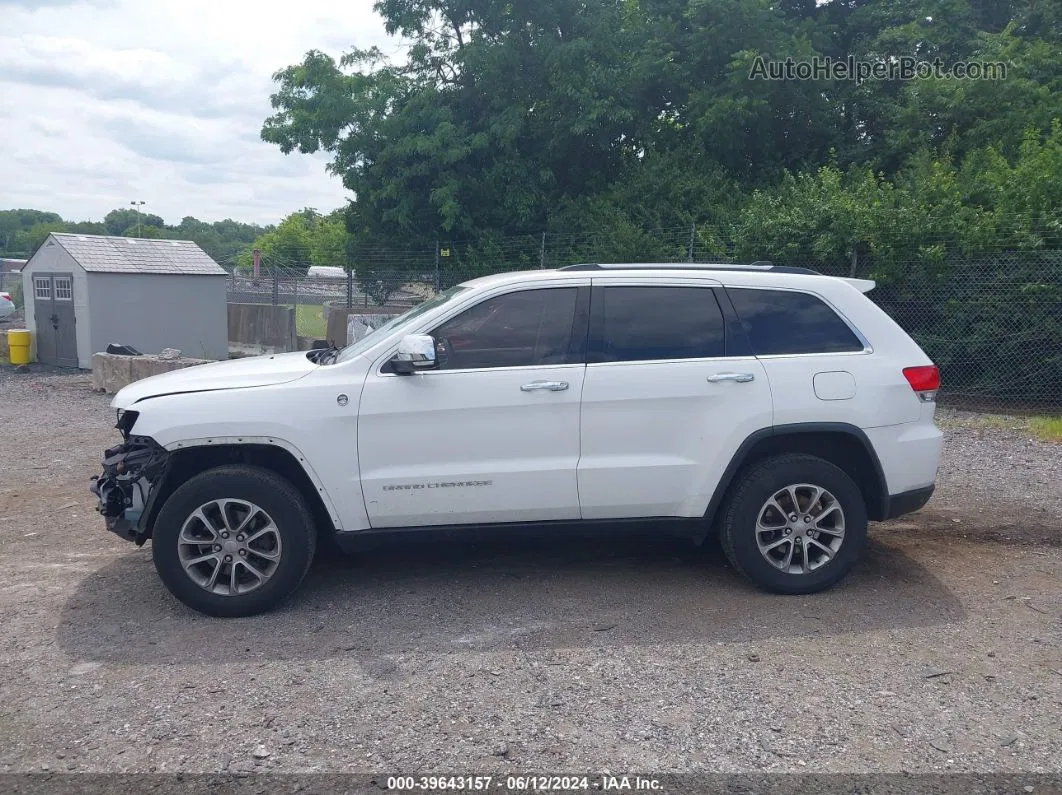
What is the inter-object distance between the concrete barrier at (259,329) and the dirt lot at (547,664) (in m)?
13.4

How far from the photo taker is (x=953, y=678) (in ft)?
14.2

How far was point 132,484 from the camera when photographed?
512 cm

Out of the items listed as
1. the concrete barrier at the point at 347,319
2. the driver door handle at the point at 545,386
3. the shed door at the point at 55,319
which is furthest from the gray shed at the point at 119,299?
the driver door handle at the point at 545,386

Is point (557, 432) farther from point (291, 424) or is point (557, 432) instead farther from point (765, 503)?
point (291, 424)

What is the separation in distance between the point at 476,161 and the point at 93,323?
819 centimetres

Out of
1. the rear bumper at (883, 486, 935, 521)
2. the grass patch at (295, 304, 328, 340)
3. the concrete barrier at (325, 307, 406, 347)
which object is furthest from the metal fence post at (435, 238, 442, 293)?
the rear bumper at (883, 486, 935, 521)

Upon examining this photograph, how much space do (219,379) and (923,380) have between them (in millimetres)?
3967

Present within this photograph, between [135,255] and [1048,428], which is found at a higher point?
[135,255]

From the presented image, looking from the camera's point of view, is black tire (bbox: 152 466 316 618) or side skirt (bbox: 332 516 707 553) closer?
black tire (bbox: 152 466 316 618)

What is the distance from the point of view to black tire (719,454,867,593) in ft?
17.2

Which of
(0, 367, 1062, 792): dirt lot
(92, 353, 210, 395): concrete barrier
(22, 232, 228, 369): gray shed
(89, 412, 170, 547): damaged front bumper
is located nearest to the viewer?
(0, 367, 1062, 792): dirt lot

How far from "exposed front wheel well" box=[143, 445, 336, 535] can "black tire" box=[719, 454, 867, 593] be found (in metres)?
2.24

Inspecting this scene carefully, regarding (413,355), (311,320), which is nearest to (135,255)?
(311,320)

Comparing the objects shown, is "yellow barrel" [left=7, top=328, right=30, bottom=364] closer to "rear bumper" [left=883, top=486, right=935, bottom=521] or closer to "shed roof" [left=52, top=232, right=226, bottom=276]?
"shed roof" [left=52, top=232, right=226, bottom=276]
